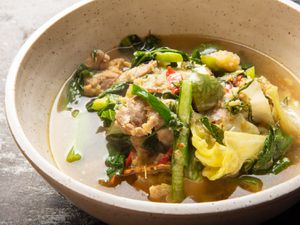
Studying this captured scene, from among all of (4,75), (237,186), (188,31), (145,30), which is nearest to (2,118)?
(4,75)

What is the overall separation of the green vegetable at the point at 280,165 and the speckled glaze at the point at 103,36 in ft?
1.03

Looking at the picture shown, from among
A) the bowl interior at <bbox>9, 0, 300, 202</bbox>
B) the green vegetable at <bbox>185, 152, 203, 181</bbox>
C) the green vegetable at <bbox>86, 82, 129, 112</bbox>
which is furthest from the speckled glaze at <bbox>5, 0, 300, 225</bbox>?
the green vegetable at <bbox>185, 152, 203, 181</bbox>

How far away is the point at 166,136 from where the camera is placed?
6.73ft

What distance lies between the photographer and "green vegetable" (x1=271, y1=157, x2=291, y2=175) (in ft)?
6.82

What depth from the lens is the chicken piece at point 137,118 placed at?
2029 millimetres

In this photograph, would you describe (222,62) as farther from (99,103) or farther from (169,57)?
(99,103)

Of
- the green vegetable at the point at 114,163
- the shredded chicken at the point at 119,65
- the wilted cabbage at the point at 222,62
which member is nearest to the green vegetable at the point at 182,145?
the green vegetable at the point at 114,163

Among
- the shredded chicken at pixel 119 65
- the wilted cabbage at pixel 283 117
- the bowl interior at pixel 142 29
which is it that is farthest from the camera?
the shredded chicken at pixel 119 65

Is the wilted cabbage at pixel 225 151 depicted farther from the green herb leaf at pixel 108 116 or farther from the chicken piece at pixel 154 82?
the green herb leaf at pixel 108 116

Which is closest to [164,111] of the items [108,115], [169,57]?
[108,115]

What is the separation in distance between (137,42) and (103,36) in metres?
0.19

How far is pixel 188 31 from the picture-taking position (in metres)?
2.83

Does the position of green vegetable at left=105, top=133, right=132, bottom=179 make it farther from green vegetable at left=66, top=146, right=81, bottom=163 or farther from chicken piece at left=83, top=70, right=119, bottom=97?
chicken piece at left=83, top=70, right=119, bottom=97

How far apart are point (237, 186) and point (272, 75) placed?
777mm
